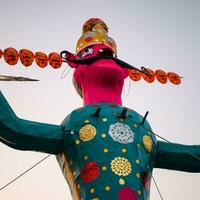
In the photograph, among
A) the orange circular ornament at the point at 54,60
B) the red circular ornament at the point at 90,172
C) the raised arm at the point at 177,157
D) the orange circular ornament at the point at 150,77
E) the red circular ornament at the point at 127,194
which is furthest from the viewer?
the orange circular ornament at the point at 150,77

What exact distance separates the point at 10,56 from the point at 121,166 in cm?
207

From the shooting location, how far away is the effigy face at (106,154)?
3574mm

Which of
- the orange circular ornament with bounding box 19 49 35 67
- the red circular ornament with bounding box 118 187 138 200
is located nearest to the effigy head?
the orange circular ornament with bounding box 19 49 35 67

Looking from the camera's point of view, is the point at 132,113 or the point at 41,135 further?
the point at 132,113

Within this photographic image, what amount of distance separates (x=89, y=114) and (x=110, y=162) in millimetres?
615

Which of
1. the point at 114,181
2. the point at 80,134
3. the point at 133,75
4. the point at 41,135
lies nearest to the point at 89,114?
the point at 80,134

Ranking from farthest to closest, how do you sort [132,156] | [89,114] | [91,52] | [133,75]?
[133,75], [91,52], [89,114], [132,156]

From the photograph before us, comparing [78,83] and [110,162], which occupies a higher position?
[78,83]

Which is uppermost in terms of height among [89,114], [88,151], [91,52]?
[91,52]

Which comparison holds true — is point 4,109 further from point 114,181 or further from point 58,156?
point 114,181

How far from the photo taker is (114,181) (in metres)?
3.56

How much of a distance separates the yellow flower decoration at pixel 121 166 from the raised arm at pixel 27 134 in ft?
2.04

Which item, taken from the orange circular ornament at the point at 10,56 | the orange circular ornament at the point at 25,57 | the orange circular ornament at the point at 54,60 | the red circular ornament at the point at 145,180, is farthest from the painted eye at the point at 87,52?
the red circular ornament at the point at 145,180

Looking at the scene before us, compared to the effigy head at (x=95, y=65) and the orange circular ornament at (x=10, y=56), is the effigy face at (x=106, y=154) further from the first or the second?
the orange circular ornament at (x=10, y=56)
